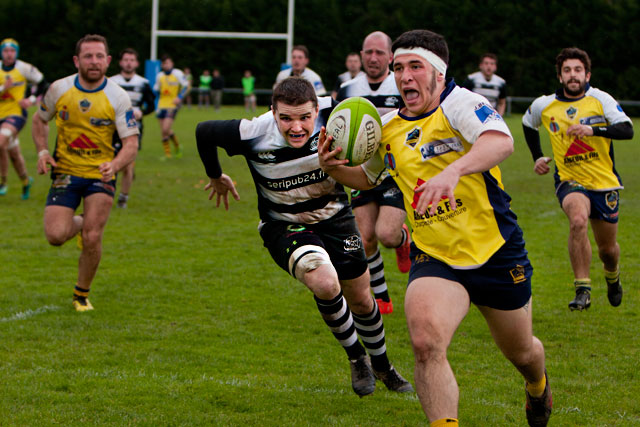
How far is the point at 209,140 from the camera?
5.49 meters

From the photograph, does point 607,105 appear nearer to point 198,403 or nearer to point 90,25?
point 198,403

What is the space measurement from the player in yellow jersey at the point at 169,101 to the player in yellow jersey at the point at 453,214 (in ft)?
51.1

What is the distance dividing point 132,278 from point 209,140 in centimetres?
350

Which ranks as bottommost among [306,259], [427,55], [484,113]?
[306,259]

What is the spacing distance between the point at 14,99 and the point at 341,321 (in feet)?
33.0

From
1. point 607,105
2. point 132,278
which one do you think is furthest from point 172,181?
point 607,105

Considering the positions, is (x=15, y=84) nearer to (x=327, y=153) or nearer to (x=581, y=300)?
(x=581, y=300)

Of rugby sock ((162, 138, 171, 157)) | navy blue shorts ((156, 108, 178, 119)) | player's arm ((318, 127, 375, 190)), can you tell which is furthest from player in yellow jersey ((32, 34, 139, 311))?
rugby sock ((162, 138, 171, 157))

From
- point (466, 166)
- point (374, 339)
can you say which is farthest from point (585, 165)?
point (466, 166)

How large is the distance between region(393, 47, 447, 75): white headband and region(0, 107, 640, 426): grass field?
197 centimetres

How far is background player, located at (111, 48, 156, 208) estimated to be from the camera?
12.8 meters

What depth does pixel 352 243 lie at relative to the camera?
544 centimetres

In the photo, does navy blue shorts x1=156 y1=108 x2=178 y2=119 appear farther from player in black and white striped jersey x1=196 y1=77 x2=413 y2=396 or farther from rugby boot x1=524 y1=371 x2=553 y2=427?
rugby boot x1=524 y1=371 x2=553 y2=427

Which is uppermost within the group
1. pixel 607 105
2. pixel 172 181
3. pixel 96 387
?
pixel 607 105
